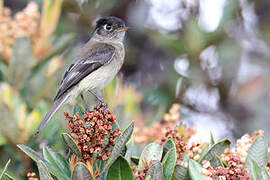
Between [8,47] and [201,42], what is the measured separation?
1.75 metres

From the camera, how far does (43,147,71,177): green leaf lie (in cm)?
196

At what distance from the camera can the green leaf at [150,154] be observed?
6.52 feet

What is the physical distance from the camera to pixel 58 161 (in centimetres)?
199

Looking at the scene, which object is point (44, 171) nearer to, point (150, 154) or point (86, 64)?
point (150, 154)

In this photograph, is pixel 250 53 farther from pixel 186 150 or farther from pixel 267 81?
pixel 186 150

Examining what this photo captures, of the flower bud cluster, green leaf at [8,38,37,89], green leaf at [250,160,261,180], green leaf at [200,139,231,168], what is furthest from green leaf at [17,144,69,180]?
the flower bud cluster

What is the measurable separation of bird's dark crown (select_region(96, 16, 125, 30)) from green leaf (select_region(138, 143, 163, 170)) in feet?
8.59

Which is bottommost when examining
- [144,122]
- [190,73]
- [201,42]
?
[144,122]

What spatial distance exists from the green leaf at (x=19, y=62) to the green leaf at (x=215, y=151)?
1.97 meters

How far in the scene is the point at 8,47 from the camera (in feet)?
12.3

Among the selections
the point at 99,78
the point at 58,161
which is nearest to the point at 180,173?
the point at 58,161

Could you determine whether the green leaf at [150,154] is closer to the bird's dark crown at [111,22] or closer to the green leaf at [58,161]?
the green leaf at [58,161]

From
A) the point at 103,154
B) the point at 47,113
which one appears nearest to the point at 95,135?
the point at 103,154

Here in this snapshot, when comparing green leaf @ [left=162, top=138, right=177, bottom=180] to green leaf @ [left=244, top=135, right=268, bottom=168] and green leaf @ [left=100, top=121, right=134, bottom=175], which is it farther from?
green leaf @ [left=244, top=135, right=268, bottom=168]
